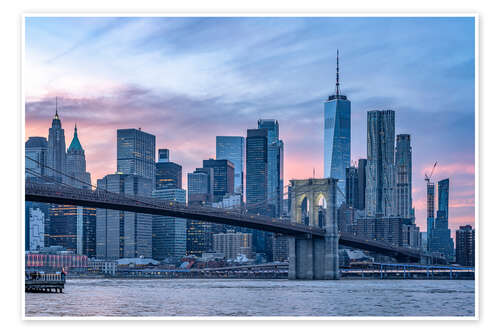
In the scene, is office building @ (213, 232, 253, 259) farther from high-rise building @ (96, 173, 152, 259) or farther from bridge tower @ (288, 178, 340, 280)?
bridge tower @ (288, 178, 340, 280)

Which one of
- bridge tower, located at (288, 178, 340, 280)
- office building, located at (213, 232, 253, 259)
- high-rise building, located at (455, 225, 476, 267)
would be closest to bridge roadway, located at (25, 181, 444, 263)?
bridge tower, located at (288, 178, 340, 280)

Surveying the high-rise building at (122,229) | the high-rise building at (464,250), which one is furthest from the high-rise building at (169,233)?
the high-rise building at (464,250)

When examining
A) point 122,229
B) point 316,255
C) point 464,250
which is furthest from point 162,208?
point 122,229

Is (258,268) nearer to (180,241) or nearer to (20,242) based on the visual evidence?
(180,241)

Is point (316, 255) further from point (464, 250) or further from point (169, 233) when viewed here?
point (169, 233)

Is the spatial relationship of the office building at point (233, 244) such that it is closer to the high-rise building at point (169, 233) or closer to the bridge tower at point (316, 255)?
the high-rise building at point (169, 233)
